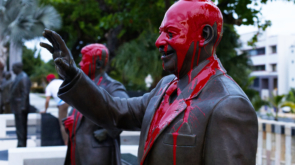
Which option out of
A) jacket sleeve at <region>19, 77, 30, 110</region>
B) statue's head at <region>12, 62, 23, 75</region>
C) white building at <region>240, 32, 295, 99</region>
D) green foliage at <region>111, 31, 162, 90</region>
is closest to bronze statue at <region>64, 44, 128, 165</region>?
jacket sleeve at <region>19, 77, 30, 110</region>

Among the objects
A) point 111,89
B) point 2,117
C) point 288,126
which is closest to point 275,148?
point 288,126

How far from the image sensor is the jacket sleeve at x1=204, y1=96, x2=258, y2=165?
126 centimetres

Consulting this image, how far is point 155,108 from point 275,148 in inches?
196

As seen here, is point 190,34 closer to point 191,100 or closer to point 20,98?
point 191,100

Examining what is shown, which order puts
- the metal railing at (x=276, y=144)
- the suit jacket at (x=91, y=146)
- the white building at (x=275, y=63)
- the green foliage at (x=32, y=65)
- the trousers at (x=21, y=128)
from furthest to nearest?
1. the white building at (x=275, y=63)
2. the green foliage at (x=32, y=65)
3. the trousers at (x=21, y=128)
4. the metal railing at (x=276, y=144)
5. the suit jacket at (x=91, y=146)

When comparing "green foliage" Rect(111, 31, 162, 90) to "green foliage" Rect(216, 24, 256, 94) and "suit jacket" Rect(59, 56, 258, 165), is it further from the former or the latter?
"suit jacket" Rect(59, 56, 258, 165)

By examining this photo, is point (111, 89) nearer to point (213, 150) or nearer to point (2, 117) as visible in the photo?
point (213, 150)

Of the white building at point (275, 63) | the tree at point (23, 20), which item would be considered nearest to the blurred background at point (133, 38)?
the tree at point (23, 20)

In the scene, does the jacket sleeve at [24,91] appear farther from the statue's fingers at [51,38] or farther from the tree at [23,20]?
the statue's fingers at [51,38]

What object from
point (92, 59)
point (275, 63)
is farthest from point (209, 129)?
point (275, 63)

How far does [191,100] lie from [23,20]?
1252cm

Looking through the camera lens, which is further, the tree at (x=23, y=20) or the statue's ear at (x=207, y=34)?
the tree at (x=23, y=20)

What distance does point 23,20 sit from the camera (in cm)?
1266

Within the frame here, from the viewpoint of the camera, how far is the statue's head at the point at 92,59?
3361 mm
